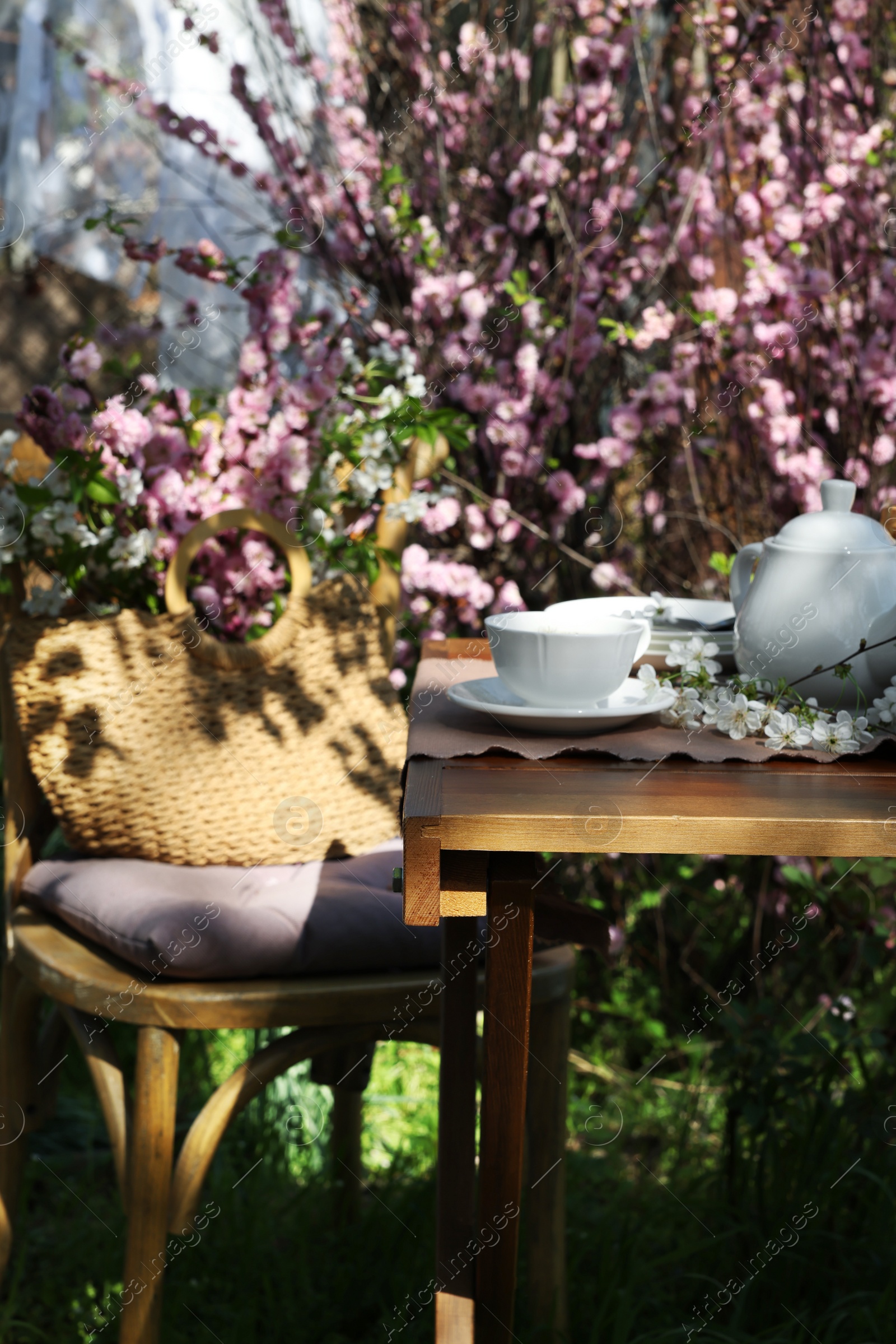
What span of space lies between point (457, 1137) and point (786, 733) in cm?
51

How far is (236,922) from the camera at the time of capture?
120 cm

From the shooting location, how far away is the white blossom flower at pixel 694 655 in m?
0.96

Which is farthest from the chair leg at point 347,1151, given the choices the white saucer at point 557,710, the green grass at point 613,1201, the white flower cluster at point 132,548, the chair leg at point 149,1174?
the white saucer at point 557,710

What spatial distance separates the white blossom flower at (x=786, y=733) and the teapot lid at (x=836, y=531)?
16 cm

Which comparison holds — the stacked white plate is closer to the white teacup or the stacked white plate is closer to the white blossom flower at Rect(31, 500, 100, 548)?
the white teacup

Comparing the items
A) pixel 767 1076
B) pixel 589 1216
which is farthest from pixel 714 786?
pixel 589 1216

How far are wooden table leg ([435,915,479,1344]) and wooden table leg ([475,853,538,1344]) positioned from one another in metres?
0.03

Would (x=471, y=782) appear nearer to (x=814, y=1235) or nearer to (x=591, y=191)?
(x=814, y=1235)

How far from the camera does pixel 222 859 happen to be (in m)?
1.42

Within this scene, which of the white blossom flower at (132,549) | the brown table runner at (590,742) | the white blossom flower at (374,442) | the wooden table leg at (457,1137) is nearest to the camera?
the brown table runner at (590,742)

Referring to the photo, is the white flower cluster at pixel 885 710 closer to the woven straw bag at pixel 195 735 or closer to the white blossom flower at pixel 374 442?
the woven straw bag at pixel 195 735

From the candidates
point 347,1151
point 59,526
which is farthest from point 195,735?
point 347,1151

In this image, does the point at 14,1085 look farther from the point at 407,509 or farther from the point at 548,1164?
the point at 407,509

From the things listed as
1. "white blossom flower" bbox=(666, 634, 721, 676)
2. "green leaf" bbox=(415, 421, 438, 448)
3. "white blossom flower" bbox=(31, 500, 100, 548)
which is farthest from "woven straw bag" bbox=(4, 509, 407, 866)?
"white blossom flower" bbox=(666, 634, 721, 676)
